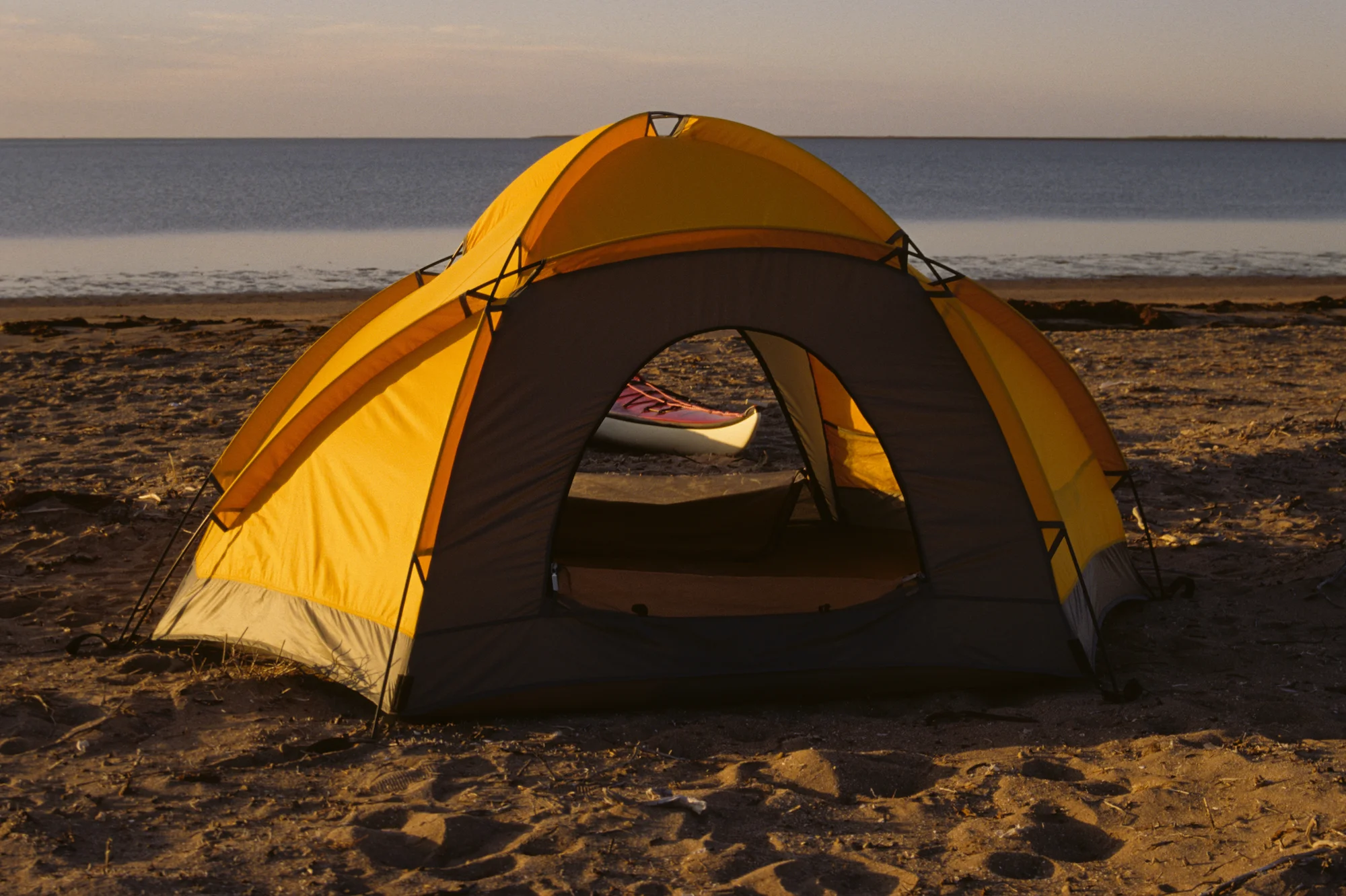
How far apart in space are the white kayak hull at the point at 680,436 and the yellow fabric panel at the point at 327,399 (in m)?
3.79

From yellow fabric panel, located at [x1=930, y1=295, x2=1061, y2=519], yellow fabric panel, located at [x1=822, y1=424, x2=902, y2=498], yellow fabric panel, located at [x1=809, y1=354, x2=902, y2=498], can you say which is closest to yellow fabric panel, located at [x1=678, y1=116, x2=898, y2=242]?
yellow fabric panel, located at [x1=930, y1=295, x2=1061, y2=519]

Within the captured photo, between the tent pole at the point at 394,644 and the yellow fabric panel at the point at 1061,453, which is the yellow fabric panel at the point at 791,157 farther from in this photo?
the tent pole at the point at 394,644

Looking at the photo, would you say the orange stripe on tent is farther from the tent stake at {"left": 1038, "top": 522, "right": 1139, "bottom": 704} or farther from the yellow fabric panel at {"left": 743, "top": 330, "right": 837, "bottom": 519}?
the yellow fabric panel at {"left": 743, "top": 330, "right": 837, "bottom": 519}

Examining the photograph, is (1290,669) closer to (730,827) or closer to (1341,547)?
(1341,547)

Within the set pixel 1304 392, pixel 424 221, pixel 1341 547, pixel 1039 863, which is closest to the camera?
pixel 1039 863

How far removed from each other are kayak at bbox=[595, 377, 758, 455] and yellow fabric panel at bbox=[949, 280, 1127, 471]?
3132 millimetres

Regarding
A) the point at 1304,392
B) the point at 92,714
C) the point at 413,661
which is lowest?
the point at 92,714

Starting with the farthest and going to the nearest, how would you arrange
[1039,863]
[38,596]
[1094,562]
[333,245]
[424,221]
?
[424,221], [333,245], [38,596], [1094,562], [1039,863]

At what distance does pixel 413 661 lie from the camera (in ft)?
14.6

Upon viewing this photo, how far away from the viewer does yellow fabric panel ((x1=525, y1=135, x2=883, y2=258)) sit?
4.81m

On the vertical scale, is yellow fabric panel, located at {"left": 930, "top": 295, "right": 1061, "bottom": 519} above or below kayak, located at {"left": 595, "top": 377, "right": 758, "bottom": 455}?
above

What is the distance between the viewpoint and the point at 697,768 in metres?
4.15

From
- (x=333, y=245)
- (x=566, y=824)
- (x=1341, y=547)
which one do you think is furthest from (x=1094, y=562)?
(x=333, y=245)

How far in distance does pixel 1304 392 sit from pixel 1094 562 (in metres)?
6.66
